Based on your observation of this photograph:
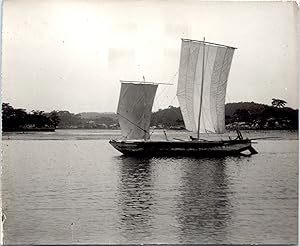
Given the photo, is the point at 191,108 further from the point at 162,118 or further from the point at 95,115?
the point at 95,115

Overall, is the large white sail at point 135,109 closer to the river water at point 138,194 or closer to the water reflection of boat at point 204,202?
the river water at point 138,194

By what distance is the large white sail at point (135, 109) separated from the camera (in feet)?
5.19

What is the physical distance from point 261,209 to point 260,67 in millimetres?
424

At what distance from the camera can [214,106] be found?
63.3 inches

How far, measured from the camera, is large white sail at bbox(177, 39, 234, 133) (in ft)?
5.24

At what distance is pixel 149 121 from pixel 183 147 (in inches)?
5.3

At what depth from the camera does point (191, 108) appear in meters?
1.61

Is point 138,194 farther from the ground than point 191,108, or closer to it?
closer to it

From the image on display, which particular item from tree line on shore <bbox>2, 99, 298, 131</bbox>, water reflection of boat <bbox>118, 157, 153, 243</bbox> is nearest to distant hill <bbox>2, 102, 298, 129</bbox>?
tree line on shore <bbox>2, 99, 298, 131</bbox>

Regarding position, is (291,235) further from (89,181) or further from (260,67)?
(89,181)

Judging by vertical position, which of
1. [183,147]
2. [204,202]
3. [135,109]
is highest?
[135,109]

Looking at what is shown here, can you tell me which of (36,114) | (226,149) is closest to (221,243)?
(226,149)

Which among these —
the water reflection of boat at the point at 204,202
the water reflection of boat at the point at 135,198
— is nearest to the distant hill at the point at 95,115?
the water reflection of boat at the point at 135,198

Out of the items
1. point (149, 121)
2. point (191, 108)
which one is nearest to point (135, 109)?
point (149, 121)
